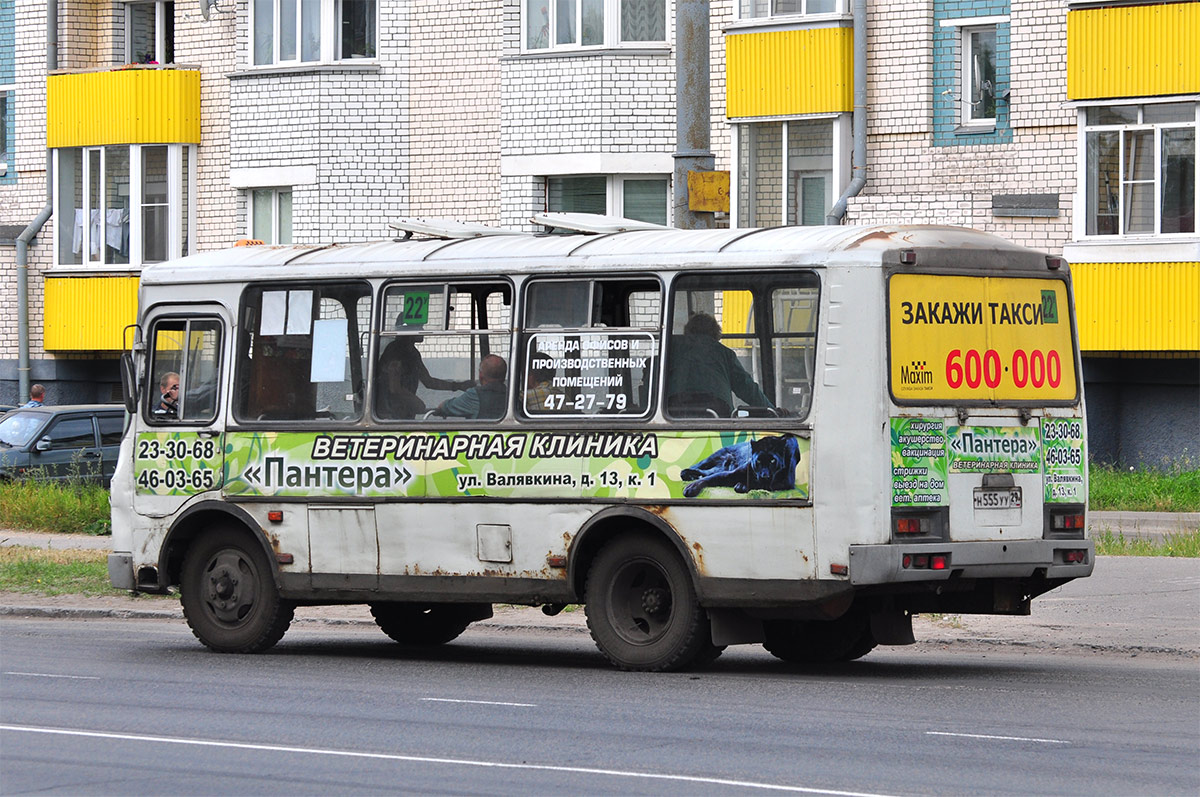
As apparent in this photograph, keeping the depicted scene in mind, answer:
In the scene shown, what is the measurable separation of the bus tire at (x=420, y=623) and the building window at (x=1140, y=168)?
14.6 m

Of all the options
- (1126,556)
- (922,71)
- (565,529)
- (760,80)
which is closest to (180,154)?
(760,80)

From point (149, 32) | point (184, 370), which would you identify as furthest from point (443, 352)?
point (149, 32)

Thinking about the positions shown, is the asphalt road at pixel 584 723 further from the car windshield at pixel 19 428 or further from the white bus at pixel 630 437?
the car windshield at pixel 19 428

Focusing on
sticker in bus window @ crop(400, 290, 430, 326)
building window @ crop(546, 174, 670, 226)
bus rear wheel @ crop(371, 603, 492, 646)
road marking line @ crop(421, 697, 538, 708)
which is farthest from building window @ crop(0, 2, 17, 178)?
road marking line @ crop(421, 697, 538, 708)

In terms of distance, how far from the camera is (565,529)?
12953 mm

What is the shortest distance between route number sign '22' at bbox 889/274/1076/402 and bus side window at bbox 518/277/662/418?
1.56 metres

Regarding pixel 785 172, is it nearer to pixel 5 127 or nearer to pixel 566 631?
pixel 566 631

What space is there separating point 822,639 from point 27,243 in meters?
25.6

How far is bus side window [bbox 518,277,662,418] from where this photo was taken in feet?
42.1

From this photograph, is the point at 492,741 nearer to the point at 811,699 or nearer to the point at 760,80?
the point at 811,699

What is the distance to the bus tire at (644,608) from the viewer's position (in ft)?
41.1

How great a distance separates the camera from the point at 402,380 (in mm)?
13844

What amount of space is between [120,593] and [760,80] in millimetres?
13415

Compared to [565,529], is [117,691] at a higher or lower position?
lower
